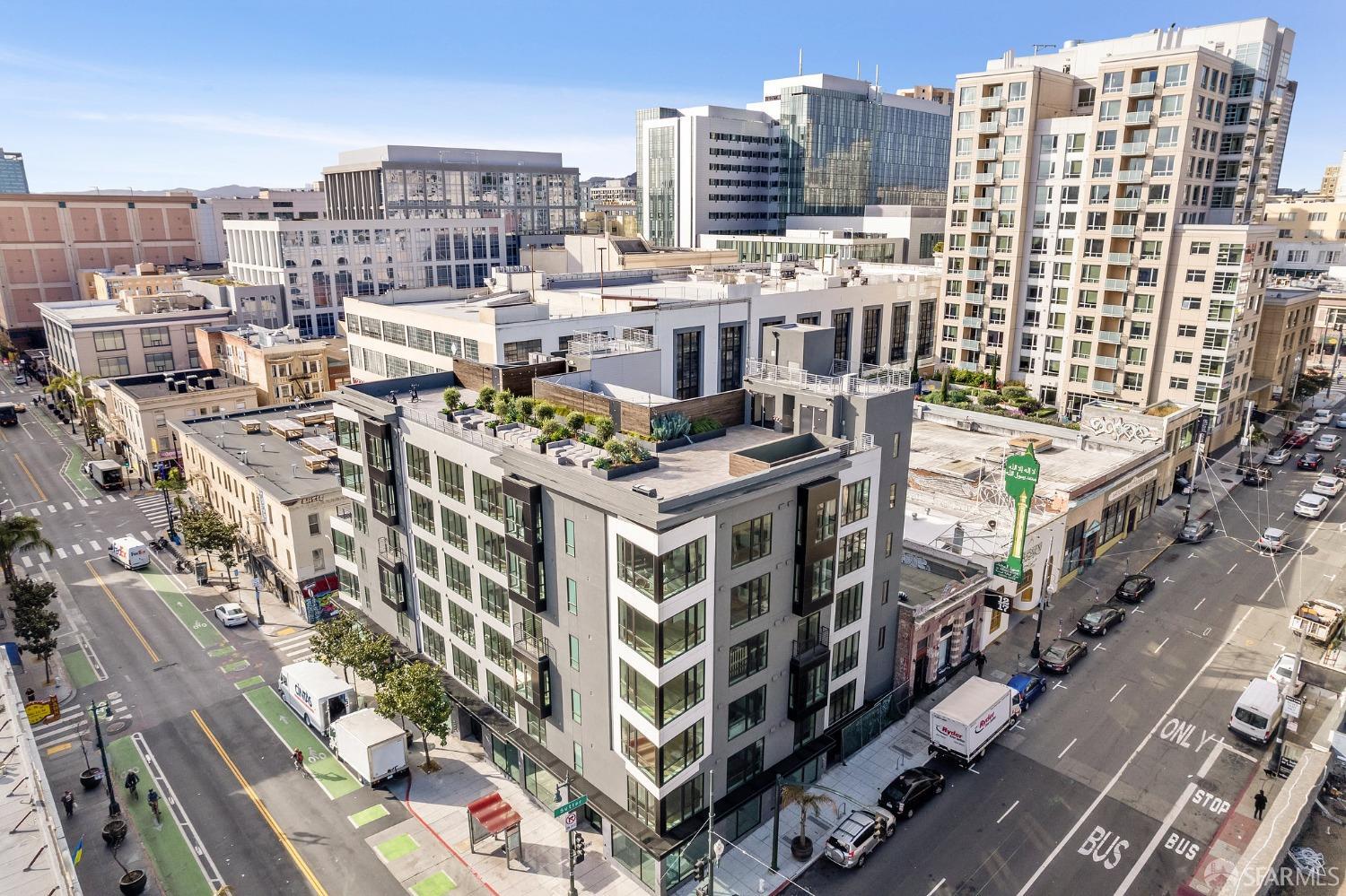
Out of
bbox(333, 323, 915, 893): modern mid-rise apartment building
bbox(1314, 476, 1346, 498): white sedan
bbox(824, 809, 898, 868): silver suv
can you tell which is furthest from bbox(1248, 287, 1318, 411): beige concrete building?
bbox(824, 809, 898, 868): silver suv

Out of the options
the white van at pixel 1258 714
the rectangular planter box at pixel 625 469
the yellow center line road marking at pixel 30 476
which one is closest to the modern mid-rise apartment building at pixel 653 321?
the rectangular planter box at pixel 625 469

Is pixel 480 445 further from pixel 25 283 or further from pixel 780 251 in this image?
pixel 25 283

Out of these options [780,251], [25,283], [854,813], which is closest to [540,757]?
[854,813]

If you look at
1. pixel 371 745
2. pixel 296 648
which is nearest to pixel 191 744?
pixel 296 648

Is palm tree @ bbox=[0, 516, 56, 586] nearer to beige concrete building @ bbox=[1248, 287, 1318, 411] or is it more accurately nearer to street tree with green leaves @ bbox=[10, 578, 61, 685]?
street tree with green leaves @ bbox=[10, 578, 61, 685]

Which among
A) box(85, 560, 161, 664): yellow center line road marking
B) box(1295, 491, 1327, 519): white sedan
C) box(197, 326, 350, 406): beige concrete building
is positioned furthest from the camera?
box(197, 326, 350, 406): beige concrete building

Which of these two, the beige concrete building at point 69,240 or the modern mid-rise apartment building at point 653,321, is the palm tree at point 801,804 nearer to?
→ the modern mid-rise apartment building at point 653,321

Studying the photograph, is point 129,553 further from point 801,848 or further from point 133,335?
point 801,848
